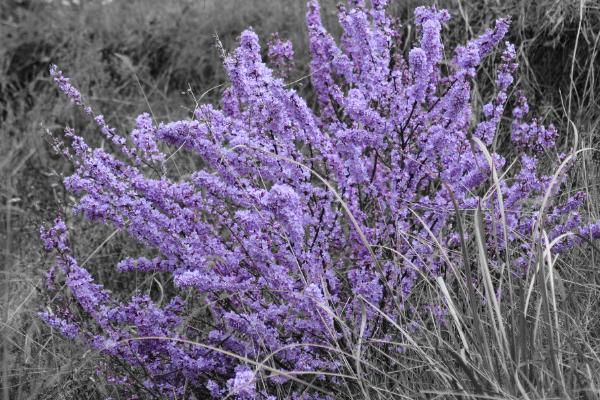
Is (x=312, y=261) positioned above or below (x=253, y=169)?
below

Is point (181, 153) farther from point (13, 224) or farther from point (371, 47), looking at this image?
point (371, 47)

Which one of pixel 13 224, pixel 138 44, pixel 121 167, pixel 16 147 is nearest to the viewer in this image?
pixel 121 167

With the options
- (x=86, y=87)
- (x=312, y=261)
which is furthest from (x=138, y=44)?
(x=312, y=261)

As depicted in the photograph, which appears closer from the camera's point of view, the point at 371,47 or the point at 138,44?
the point at 371,47

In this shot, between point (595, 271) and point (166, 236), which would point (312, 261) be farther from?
point (595, 271)

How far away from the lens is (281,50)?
11.3ft

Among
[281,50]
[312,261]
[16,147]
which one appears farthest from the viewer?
[16,147]

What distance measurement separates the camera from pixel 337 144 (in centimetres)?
280

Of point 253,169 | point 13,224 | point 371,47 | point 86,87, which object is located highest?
point 371,47

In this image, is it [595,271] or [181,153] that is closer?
[595,271]

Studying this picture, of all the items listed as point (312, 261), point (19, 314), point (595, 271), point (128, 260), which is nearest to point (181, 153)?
point (19, 314)

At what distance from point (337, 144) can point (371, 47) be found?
371mm

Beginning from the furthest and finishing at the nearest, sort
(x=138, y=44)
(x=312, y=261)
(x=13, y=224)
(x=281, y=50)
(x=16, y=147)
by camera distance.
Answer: (x=138, y=44)
(x=16, y=147)
(x=13, y=224)
(x=281, y=50)
(x=312, y=261)

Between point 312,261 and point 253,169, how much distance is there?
0.42 m
